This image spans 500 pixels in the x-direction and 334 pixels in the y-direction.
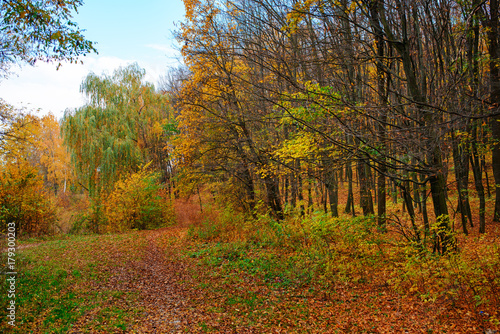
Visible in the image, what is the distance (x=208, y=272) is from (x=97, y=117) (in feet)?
40.8

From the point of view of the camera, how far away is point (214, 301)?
202 inches

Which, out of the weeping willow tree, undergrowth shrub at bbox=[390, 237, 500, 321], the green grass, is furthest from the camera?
the weeping willow tree

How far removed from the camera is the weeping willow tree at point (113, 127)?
14.8 meters

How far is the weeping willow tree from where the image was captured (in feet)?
48.6

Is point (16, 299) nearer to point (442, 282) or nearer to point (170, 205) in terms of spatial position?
point (442, 282)

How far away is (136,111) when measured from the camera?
17.0 m

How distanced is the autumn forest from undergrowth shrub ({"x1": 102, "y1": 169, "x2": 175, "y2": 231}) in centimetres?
10

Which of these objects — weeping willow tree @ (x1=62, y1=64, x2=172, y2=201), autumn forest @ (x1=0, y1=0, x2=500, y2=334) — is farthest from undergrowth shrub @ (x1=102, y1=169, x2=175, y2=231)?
weeping willow tree @ (x1=62, y1=64, x2=172, y2=201)

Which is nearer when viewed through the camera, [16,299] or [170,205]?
[16,299]

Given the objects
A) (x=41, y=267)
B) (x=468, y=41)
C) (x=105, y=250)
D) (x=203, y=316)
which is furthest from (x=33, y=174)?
(x=468, y=41)

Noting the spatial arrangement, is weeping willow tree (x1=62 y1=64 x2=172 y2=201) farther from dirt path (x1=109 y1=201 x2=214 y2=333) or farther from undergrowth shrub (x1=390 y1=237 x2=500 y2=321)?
undergrowth shrub (x1=390 y1=237 x2=500 y2=321)

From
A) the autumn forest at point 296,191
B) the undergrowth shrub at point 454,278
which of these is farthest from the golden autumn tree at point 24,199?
the undergrowth shrub at point 454,278

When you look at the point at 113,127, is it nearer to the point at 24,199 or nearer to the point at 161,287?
the point at 24,199

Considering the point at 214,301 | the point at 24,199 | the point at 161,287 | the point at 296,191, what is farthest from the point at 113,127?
the point at 214,301
